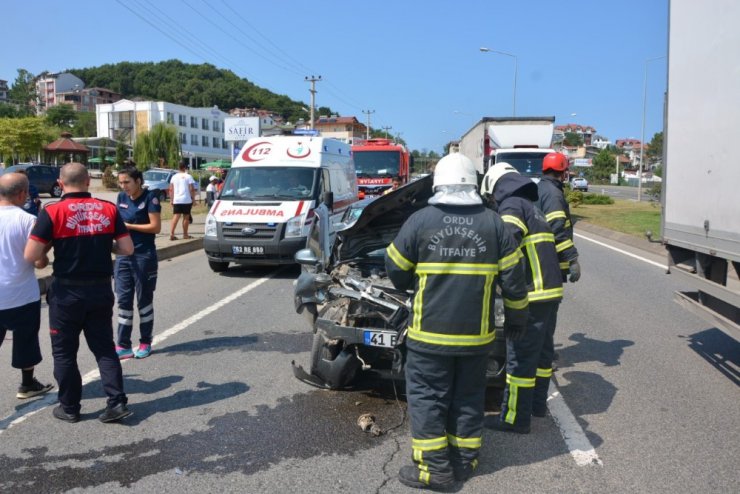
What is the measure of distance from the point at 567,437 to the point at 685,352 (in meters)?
2.80

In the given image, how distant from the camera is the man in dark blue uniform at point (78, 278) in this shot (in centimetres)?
419

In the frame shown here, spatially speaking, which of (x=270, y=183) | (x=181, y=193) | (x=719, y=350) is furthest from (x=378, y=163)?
(x=719, y=350)

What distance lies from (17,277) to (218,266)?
21.7 feet

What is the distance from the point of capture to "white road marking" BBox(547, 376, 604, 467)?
3.84 m

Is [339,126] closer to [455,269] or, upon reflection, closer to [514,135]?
[514,135]

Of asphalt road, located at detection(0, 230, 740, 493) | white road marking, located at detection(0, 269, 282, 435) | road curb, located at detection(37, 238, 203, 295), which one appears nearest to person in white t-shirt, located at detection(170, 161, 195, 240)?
road curb, located at detection(37, 238, 203, 295)

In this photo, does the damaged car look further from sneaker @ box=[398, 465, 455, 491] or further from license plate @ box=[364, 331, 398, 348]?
sneaker @ box=[398, 465, 455, 491]

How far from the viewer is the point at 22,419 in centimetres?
445

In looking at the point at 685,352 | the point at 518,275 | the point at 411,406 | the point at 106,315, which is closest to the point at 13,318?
the point at 106,315

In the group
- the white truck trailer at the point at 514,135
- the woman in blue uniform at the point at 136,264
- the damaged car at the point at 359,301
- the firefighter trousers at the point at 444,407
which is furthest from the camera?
the white truck trailer at the point at 514,135

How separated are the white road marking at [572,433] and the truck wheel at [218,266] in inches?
287

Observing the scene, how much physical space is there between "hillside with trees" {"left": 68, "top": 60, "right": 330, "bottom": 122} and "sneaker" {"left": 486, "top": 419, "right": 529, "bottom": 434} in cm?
10871

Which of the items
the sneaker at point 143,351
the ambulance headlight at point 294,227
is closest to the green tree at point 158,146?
the ambulance headlight at point 294,227

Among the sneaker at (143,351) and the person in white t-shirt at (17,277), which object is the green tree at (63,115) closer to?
the sneaker at (143,351)
